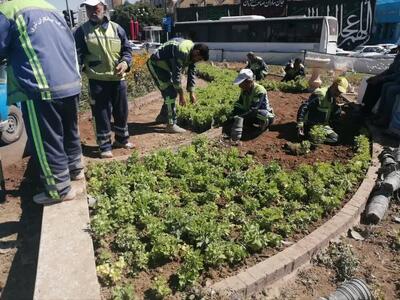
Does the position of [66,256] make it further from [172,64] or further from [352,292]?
[172,64]

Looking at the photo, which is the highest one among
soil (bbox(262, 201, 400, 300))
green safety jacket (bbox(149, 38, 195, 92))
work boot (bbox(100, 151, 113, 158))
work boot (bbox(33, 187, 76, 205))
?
green safety jacket (bbox(149, 38, 195, 92))

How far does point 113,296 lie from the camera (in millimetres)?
2814

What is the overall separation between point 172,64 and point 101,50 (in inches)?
60.0

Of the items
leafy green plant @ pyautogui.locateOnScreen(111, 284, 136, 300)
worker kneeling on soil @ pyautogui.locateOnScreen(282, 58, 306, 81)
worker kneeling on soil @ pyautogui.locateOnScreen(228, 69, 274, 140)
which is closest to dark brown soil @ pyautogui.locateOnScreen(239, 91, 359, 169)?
worker kneeling on soil @ pyautogui.locateOnScreen(228, 69, 274, 140)

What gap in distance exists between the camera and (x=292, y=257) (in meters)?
3.43

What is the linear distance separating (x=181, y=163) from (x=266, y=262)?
191cm

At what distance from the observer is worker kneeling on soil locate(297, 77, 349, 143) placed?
250 inches

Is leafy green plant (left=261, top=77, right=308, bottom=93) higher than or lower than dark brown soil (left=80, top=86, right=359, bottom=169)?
higher

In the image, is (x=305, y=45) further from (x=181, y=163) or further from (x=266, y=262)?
(x=266, y=262)

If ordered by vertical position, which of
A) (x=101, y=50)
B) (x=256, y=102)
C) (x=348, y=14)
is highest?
(x=348, y=14)

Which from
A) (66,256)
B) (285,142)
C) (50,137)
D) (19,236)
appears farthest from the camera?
(285,142)

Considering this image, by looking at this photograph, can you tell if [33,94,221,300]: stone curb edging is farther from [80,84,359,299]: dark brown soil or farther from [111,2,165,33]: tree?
[111,2,165,33]: tree

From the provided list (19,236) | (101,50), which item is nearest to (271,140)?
(101,50)

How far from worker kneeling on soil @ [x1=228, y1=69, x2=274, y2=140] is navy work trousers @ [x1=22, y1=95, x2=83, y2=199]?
2.93 metres
